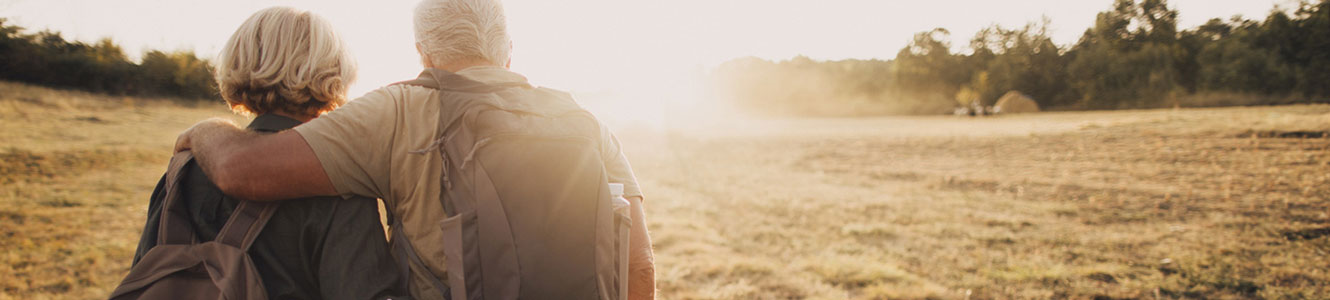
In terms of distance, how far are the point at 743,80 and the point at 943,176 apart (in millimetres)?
65261

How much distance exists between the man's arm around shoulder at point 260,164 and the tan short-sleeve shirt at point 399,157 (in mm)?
73

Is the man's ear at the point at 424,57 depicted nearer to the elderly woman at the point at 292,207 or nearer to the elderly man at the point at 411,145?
the elderly man at the point at 411,145

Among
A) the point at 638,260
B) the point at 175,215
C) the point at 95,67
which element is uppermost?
the point at 95,67

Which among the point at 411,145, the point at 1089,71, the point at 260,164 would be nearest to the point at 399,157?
the point at 411,145

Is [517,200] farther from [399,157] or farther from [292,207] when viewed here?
[292,207]

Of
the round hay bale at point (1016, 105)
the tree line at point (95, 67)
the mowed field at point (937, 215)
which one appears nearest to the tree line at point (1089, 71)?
the round hay bale at point (1016, 105)

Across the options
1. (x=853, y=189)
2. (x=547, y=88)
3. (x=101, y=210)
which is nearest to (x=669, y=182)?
(x=853, y=189)

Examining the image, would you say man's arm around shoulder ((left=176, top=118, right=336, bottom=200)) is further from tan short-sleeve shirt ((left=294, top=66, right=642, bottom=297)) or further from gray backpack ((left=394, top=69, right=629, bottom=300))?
gray backpack ((left=394, top=69, right=629, bottom=300))

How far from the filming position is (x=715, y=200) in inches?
441

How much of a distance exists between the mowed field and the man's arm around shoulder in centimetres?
414

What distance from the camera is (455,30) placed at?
1.84m

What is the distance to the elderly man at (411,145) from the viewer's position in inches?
62.4

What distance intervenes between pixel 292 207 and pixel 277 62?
449 mm

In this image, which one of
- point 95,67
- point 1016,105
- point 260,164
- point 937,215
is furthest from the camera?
point 1016,105
